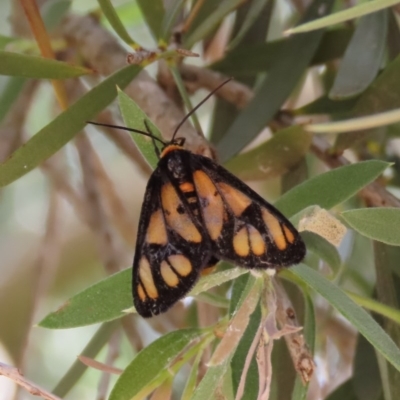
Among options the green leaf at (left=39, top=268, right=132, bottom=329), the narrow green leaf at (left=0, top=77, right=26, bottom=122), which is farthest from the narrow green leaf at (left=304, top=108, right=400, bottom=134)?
the narrow green leaf at (left=0, top=77, right=26, bottom=122)

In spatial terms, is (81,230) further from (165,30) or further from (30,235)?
(165,30)

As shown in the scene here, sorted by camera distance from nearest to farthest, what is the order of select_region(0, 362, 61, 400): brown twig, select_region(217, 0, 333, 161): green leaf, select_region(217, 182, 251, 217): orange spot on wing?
1. select_region(0, 362, 61, 400): brown twig
2. select_region(217, 182, 251, 217): orange spot on wing
3. select_region(217, 0, 333, 161): green leaf

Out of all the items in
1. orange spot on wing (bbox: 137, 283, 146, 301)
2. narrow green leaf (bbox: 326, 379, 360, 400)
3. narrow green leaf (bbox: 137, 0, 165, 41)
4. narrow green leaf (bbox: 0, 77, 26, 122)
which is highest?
narrow green leaf (bbox: 0, 77, 26, 122)

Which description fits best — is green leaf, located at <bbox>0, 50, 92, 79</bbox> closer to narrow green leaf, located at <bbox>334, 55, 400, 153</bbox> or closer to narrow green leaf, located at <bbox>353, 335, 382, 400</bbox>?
narrow green leaf, located at <bbox>334, 55, 400, 153</bbox>

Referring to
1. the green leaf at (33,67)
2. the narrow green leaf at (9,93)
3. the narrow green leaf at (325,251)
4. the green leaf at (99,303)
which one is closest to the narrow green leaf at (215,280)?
the green leaf at (99,303)

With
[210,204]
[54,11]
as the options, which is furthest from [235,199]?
[54,11]

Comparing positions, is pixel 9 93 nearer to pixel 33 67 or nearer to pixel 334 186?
pixel 33 67

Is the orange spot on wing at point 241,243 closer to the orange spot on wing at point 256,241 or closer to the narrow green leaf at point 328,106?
the orange spot on wing at point 256,241
